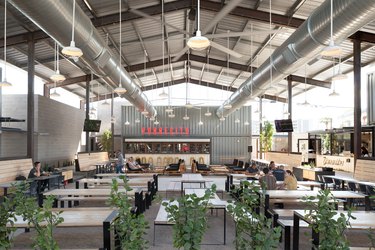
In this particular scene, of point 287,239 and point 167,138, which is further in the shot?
point 167,138

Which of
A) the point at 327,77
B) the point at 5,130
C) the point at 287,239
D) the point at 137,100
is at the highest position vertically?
the point at 327,77

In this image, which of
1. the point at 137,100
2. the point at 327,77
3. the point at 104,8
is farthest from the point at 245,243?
the point at 327,77

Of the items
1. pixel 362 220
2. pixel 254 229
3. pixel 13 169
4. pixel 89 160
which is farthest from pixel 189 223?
pixel 89 160

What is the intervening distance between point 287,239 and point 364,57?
1142 cm

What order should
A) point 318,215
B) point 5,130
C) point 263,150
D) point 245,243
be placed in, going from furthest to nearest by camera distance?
point 263,150 < point 5,130 < point 318,215 < point 245,243

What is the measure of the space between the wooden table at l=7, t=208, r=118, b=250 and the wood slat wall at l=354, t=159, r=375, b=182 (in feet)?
26.7

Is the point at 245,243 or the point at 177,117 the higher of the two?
the point at 177,117

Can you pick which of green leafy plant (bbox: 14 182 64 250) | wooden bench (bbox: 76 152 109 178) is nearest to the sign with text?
wooden bench (bbox: 76 152 109 178)

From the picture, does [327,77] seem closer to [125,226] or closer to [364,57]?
[364,57]

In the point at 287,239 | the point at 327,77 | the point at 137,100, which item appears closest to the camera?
the point at 287,239

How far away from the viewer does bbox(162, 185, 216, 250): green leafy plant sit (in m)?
2.73

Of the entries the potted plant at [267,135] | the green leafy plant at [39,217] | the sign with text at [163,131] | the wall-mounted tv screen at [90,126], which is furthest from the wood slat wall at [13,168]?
the potted plant at [267,135]

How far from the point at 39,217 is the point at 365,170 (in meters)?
10.1

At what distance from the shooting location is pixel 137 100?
55.1ft
